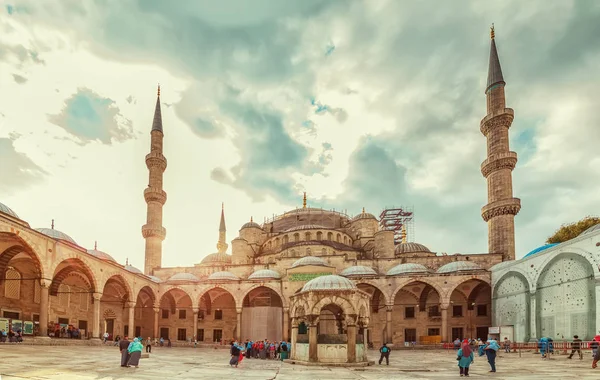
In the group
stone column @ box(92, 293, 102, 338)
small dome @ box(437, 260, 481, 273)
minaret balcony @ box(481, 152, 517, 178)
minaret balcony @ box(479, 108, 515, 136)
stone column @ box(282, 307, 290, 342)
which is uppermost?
minaret balcony @ box(479, 108, 515, 136)

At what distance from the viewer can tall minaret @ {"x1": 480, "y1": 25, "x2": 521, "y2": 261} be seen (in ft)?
109

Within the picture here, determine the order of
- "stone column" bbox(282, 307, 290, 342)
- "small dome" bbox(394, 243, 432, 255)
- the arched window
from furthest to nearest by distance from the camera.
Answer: "small dome" bbox(394, 243, 432, 255), "stone column" bbox(282, 307, 290, 342), the arched window

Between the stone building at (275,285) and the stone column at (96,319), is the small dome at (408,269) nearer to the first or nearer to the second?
the stone building at (275,285)

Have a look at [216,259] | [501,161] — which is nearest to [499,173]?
[501,161]

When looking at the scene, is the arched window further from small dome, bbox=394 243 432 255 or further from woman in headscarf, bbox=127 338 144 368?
small dome, bbox=394 243 432 255

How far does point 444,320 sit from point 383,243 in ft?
34.9

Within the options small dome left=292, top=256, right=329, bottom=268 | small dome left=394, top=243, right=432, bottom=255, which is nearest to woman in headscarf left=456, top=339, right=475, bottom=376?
small dome left=292, top=256, right=329, bottom=268

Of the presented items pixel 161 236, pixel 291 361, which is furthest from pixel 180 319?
pixel 291 361

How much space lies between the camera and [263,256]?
41.7 metres

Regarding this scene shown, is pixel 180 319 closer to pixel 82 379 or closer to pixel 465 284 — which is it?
pixel 465 284

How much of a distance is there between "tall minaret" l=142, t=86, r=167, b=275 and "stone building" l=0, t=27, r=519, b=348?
0.31ft

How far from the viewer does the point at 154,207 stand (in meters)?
39.4

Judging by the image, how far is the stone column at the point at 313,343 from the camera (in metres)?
14.1

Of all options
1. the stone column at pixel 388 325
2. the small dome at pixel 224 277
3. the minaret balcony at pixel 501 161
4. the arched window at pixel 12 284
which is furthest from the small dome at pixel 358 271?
the arched window at pixel 12 284
